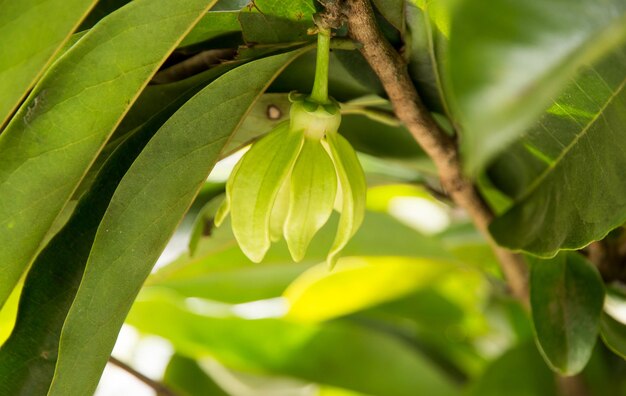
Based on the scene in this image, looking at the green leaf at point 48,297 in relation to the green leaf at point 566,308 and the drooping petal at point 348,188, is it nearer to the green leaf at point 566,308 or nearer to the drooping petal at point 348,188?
the drooping petal at point 348,188

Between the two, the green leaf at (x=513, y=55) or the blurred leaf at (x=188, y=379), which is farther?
the blurred leaf at (x=188, y=379)

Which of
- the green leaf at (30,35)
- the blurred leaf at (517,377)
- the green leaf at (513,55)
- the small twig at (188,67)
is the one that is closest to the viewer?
the green leaf at (513,55)

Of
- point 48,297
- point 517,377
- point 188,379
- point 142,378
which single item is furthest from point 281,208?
point 188,379

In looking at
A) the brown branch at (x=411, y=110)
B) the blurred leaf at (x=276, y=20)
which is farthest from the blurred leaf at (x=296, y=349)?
the blurred leaf at (x=276, y=20)

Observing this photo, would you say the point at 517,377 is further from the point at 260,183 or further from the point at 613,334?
the point at 260,183

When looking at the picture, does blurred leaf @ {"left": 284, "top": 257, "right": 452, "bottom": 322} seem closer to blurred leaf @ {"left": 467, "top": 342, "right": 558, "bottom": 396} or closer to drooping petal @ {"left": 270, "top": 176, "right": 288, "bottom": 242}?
blurred leaf @ {"left": 467, "top": 342, "right": 558, "bottom": 396}

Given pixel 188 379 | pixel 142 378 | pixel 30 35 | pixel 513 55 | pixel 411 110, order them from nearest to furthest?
pixel 513 55 < pixel 30 35 < pixel 411 110 < pixel 142 378 < pixel 188 379
